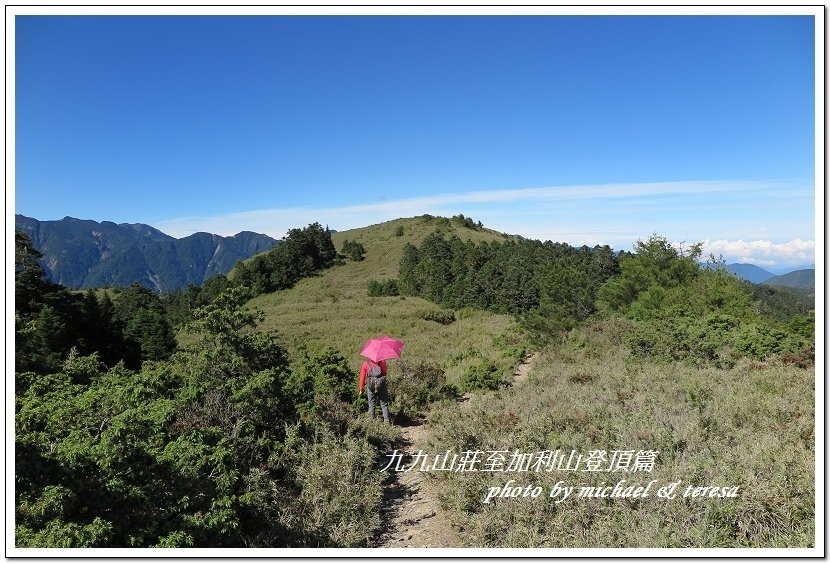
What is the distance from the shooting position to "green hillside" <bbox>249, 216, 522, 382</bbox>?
19953 mm

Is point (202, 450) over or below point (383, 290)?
over

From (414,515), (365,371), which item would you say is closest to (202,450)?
(414,515)

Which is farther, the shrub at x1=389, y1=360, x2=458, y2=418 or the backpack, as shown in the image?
the shrub at x1=389, y1=360, x2=458, y2=418

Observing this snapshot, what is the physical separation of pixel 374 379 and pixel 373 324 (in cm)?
2135

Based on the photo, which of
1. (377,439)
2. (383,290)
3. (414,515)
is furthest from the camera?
(383,290)

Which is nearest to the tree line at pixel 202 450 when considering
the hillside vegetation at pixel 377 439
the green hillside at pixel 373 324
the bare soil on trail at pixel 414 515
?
the hillside vegetation at pixel 377 439

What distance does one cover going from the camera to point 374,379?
9.80 metres

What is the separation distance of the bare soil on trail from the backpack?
203cm

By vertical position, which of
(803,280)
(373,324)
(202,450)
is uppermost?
(202,450)

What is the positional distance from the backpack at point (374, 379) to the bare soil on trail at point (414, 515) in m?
2.03

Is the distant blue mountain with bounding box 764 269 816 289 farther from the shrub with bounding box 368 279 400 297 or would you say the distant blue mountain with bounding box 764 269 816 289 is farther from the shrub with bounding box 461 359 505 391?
the shrub with bounding box 368 279 400 297

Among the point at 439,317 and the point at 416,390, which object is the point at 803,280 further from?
the point at 416,390

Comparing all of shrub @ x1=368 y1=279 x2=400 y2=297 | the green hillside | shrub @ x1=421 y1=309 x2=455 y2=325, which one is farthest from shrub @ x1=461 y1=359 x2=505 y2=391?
shrub @ x1=368 y1=279 x2=400 y2=297
